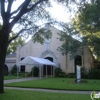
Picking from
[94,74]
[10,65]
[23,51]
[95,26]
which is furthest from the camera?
[10,65]

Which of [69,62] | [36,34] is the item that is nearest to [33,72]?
[69,62]

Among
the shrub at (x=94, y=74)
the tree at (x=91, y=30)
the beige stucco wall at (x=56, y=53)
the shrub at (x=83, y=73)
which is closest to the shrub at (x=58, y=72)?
the beige stucco wall at (x=56, y=53)

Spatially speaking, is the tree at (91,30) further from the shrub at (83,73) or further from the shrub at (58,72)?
the shrub at (58,72)

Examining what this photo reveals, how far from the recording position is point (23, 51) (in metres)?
39.3

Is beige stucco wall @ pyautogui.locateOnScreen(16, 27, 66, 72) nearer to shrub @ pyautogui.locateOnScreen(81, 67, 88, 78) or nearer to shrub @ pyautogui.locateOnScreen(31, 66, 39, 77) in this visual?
shrub @ pyautogui.locateOnScreen(31, 66, 39, 77)

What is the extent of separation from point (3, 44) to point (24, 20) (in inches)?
132

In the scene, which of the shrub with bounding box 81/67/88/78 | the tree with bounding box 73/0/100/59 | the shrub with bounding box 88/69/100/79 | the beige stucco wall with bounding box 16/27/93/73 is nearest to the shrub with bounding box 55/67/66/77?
the beige stucco wall with bounding box 16/27/93/73

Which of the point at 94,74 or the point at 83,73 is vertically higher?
the point at 83,73

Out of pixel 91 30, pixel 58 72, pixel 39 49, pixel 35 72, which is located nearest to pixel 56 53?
pixel 39 49

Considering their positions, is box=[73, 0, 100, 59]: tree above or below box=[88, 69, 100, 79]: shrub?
above

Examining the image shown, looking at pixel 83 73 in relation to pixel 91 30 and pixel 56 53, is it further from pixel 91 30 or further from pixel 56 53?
pixel 91 30

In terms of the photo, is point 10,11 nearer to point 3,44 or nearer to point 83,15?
point 3,44

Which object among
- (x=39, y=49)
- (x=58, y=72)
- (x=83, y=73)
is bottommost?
(x=83, y=73)

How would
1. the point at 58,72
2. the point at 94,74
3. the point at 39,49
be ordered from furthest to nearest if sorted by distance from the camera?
the point at 39,49 < the point at 58,72 < the point at 94,74
